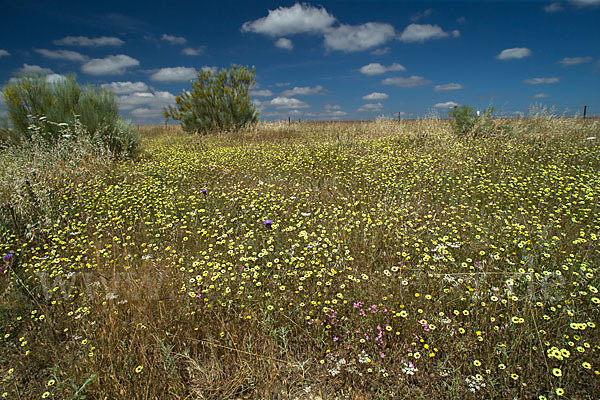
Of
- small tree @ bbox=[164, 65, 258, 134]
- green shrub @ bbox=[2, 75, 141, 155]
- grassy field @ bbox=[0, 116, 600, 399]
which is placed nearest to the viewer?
grassy field @ bbox=[0, 116, 600, 399]

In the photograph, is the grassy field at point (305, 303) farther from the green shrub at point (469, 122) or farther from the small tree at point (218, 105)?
the small tree at point (218, 105)

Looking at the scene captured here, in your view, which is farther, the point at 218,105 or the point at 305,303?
the point at 218,105

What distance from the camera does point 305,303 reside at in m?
2.25

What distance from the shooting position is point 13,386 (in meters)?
1.81

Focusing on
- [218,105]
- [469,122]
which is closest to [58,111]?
[218,105]

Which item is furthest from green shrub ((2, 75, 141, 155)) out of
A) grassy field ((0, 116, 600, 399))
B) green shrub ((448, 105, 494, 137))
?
green shrub ((448, 105, 494, 137))

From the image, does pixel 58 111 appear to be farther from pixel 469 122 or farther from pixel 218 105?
pixel 469 122

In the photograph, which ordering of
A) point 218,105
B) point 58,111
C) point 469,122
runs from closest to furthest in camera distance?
1. point 58,111
2. point 469,122
3. point 218,105

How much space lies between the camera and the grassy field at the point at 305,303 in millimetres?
1751

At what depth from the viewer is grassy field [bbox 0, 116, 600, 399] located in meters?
1.75

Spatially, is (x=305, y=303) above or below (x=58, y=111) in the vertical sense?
below

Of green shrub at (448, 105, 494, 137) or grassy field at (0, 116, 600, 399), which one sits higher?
green shrub at (448, 105, 494, 137)

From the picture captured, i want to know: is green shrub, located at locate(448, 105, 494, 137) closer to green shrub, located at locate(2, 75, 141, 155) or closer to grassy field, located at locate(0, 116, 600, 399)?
grassy field, located at locate(0, 116, 600, 399)

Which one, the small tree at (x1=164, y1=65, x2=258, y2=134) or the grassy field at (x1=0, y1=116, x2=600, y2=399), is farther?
the small tree at (x1=164, y1=65, x2=258, y2=134)
